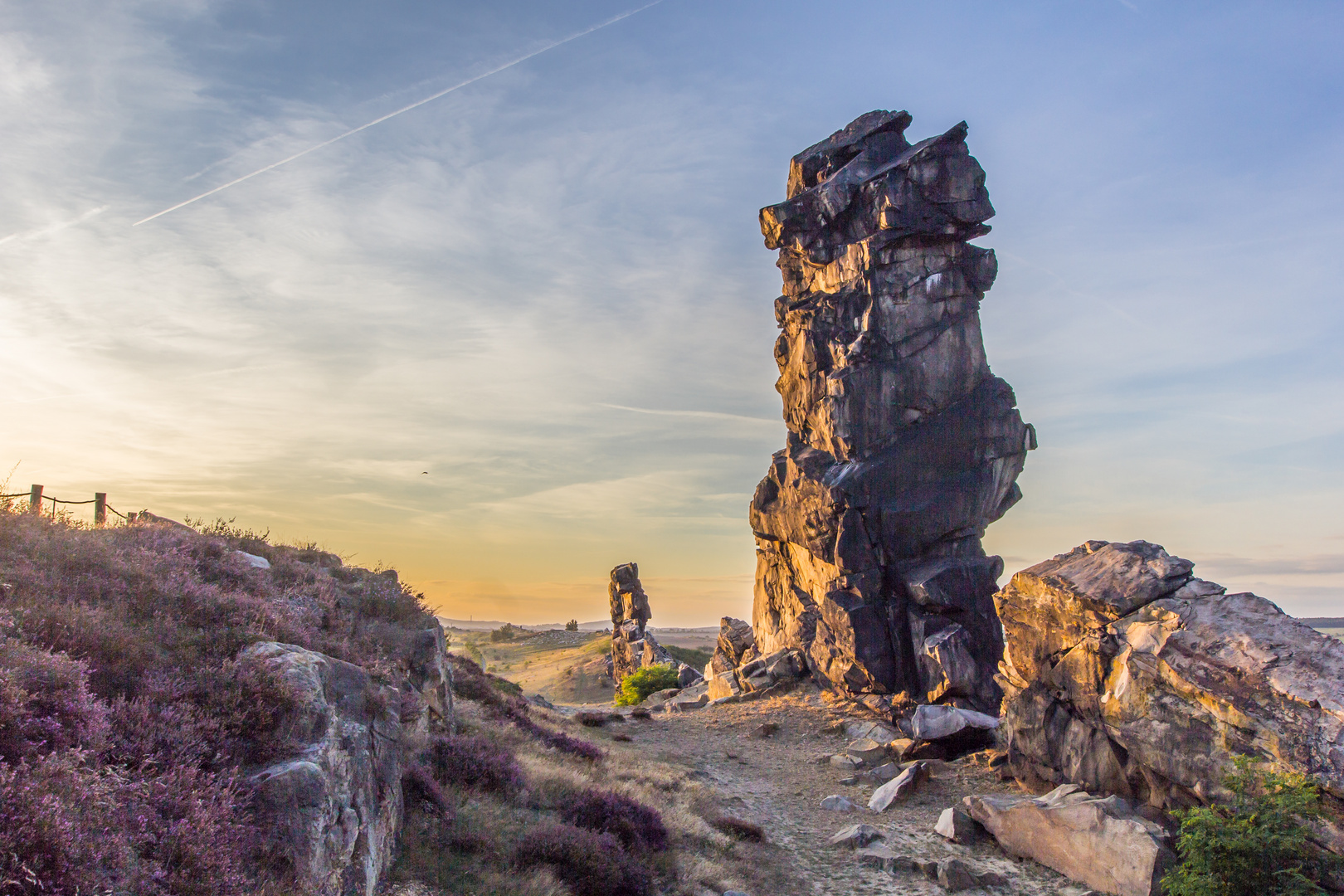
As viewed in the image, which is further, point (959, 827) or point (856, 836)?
point (959, 827)

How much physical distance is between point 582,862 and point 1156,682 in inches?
531

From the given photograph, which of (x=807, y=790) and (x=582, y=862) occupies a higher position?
(x=582, y=862)

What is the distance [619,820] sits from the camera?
1347cm

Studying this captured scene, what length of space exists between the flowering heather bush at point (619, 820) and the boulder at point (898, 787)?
8764 millimetres

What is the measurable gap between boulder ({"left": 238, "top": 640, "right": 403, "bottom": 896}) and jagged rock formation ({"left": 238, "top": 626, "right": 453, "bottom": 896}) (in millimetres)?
10

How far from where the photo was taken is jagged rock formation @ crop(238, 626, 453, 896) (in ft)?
24.7

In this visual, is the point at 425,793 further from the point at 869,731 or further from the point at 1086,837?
the point at 869,731

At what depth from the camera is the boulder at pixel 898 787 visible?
20.4 m

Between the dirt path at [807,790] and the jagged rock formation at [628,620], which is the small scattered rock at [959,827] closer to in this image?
the dirt path at [807,790]

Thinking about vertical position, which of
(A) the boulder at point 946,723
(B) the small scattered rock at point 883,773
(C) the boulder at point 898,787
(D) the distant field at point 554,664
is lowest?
(D) the distant field at point 554,664

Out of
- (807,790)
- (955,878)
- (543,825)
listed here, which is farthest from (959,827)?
(543,825)

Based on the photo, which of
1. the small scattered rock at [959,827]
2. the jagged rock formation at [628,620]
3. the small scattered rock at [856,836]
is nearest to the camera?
the small scattered rock at [856,836]

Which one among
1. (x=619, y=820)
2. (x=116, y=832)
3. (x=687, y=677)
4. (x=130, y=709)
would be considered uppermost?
(x=130, y=709)

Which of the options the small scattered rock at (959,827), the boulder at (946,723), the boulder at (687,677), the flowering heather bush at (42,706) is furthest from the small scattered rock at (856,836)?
the boulder at (687,677)
